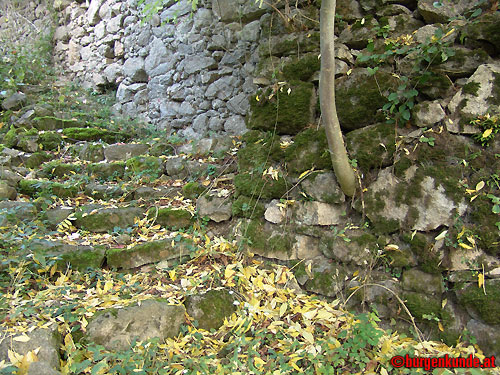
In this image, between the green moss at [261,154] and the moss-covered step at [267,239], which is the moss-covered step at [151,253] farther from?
the green moss at [261,154]

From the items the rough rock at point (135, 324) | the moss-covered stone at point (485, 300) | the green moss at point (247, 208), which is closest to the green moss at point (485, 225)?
the moss-covered stone at point (485, 300)

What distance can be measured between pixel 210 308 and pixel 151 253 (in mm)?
708

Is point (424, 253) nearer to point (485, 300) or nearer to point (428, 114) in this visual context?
point (485, 300)

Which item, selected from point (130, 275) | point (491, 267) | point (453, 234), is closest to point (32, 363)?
point (130, 275)

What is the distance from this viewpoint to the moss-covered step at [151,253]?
2.55m

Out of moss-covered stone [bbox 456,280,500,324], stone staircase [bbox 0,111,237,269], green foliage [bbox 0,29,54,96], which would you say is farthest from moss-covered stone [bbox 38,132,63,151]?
moss-covered stone [bbox 456,280,500,324]

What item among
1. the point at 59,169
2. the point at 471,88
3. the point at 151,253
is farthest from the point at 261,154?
the point at 59,169

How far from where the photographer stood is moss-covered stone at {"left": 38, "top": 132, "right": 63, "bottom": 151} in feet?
13.3

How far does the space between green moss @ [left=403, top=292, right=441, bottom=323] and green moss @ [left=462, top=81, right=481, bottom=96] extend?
1.37 metres

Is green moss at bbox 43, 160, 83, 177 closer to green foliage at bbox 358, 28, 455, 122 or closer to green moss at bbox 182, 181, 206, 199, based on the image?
green moss at bbox 182, 181, 206, 199

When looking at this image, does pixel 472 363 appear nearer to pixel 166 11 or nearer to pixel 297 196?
pixel 297 196

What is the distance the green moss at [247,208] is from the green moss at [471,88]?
1.66 m

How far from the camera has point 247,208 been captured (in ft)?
9.12

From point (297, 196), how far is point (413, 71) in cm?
122
